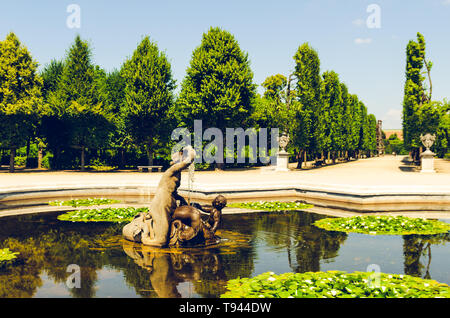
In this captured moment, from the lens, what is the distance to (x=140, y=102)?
38.4 m

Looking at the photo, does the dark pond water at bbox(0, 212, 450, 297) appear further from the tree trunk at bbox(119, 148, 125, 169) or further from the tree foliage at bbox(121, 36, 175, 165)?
the tree trunk at bbox(119, 148, 125, 169)

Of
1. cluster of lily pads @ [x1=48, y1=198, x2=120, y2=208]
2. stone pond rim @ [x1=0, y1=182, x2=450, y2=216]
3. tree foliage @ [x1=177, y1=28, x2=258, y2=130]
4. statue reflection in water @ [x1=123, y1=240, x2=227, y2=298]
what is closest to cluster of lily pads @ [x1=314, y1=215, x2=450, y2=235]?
stone pond rim @ [x1=0, y1=182, x2=450, y2=216]

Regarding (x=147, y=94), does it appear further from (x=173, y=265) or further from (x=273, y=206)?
(x=173, y=265)

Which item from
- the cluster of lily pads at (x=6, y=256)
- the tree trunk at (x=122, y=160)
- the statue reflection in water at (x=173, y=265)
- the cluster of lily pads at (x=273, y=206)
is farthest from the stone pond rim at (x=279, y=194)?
the tree trunk at (x=122, y=160)

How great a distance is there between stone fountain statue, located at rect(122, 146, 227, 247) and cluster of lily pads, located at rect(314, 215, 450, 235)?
4.10 m

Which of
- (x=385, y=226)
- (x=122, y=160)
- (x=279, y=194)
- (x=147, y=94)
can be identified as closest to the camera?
(x=385, y=226)

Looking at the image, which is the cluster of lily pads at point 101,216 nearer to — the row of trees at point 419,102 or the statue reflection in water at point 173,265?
the statue reflection in water at point 173,265

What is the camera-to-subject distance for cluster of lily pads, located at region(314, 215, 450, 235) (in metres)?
11.3

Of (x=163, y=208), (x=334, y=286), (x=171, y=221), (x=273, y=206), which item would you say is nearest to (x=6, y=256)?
(x=163, y=208)

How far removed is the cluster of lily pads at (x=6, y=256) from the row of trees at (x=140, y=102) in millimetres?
28530

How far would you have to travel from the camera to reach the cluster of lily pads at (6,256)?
8188 mm

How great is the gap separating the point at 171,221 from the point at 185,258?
52.5 inches

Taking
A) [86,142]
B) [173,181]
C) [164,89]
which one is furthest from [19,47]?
[173,181]
